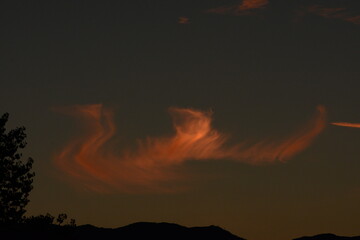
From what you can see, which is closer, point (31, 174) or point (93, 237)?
point (31, 174)

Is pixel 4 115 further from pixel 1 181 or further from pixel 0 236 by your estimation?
pixel 0 236

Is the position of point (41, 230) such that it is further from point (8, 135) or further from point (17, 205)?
point (8, 135)

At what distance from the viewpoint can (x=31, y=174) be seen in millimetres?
74625

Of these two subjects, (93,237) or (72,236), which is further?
(93,237)

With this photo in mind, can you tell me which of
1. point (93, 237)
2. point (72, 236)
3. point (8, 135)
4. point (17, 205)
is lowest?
point (72, 236)

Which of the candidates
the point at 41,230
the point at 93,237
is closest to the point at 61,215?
the point at 41,230

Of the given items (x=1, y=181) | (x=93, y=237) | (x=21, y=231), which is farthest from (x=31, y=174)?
(x=93, y=237)

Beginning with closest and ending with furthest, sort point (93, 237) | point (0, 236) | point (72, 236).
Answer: point (0, 236) → point (72, 236) → point (93, 237)

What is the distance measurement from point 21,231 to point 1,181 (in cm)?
755

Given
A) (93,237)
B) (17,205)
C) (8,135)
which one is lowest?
(17,205)

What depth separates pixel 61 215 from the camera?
69.8 meters

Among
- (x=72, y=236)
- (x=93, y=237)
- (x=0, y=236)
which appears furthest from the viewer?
(x=93, y=237)

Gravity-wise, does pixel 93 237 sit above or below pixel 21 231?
above

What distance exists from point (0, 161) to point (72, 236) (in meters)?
10.5
